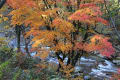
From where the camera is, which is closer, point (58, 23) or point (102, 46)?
point (102, 46)

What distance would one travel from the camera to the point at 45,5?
32.4 feet

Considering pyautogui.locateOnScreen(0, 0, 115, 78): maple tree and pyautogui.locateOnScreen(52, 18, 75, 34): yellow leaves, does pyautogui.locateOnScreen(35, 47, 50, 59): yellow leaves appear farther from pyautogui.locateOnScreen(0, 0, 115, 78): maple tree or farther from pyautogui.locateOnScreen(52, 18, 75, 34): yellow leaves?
pyautogui.locateOnScreen(52, 18, 75, 34): yellow leaves

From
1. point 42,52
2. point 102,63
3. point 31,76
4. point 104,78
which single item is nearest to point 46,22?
point 42,52

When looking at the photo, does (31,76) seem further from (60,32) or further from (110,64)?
(110,64)

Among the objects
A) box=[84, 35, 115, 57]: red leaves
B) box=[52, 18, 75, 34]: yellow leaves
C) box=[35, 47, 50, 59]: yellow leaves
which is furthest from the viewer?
box=[35, 47, 50, 59]: yellow leaves

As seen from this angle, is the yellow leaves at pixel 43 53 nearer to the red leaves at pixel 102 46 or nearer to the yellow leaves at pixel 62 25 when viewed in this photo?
the yellow leaves at pixel 62 25

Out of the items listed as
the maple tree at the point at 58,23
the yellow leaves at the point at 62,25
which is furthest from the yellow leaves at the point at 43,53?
the yellow leaves at the point at 62,25

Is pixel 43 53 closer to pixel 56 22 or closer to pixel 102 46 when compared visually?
pixel 56 22

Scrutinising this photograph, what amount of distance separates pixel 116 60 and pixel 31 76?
1369cm

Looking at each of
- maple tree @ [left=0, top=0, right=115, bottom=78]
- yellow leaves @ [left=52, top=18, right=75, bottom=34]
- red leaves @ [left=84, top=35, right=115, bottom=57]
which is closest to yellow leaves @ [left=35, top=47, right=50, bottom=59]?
maple tree @ [left=0, top=0, right=115, bottom=78]

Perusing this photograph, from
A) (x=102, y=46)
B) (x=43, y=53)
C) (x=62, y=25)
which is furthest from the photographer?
(x=43, y=53)

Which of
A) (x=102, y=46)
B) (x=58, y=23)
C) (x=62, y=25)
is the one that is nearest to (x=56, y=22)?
(x=58, y=23)

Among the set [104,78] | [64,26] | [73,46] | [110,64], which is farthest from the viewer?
[110,64]

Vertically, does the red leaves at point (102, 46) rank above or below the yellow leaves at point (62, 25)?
below
